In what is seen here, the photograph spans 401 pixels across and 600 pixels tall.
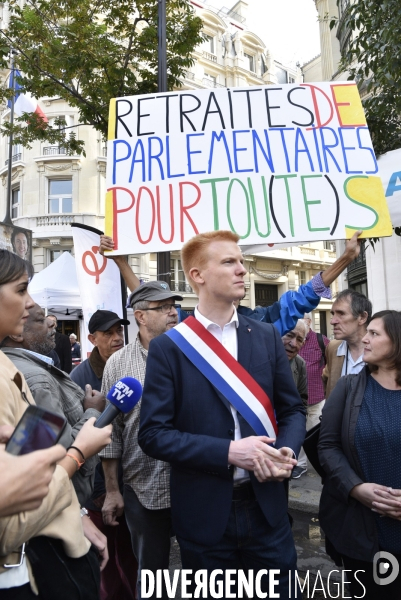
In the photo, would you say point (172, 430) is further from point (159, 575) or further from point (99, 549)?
point (159, 575)

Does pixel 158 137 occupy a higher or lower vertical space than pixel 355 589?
higher

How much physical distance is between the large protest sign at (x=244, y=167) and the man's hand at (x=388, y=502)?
1624mm

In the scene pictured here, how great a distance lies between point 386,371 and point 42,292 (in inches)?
359

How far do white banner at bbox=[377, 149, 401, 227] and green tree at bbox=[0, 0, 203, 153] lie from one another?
183 inches

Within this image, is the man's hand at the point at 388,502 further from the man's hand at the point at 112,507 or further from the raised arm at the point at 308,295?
the man's hand at the point at 112,507

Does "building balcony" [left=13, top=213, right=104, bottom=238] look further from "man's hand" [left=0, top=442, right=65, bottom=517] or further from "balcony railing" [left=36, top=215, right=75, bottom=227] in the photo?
"man's hand" [left=0, top=442, right=65, bottom=517]

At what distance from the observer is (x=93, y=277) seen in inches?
184

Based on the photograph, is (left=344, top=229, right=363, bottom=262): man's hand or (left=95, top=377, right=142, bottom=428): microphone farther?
(left=344, top=229, right=363, bottom=262): man's hand

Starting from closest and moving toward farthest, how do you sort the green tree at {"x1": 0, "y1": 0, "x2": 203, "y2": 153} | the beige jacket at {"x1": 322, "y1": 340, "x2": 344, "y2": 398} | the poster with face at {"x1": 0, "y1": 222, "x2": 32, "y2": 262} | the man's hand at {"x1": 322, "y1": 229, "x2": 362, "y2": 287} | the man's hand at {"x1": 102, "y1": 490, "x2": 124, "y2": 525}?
1. the man's hand at {"x1": 102, "y1": 490, "x2": 124, "y2": 525}
2. the man's hand at {"x1": 322, "y1": 229, "x2": 362, "y2": 287}
3. the beige jacket at {"x1": 322, "y1": 340, "x2": 344, "y2": 398}
4. the poster with face at {"x1": 0, "y1": 222, "x2": 32, "y2": 262}
5. the green tree at {"x1": 0, "y1": 0, "x2": 203, "y2": 153}

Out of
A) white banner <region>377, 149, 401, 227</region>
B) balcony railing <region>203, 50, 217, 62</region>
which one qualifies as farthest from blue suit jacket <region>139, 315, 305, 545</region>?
balcony railing <region>203, 50, 217, 62</region>

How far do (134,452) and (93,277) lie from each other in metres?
2.50

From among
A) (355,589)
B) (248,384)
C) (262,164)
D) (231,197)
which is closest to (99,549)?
(248,384)

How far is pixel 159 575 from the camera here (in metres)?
2.46

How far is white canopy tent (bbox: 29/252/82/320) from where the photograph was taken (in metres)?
10.2
